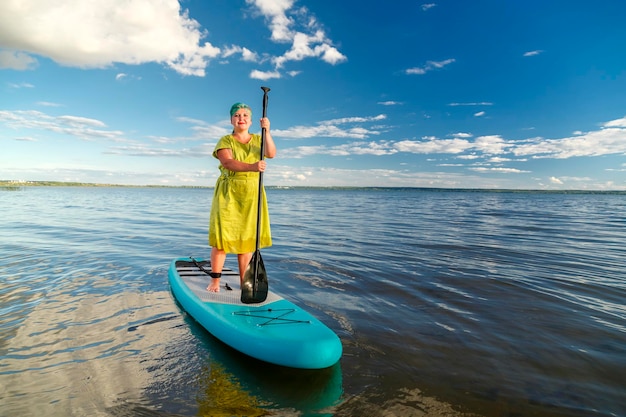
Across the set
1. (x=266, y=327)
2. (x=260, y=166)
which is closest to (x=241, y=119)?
(x=260, y=166)

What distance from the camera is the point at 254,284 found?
15.6 feet

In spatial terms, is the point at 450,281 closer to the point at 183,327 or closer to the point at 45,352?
the point at 183,327

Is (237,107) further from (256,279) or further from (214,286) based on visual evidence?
(214,286)

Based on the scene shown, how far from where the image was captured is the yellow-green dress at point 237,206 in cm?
497

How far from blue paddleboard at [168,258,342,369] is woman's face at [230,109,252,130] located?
251cm

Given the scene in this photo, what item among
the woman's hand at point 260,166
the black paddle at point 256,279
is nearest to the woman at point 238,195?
the black paddle at point 256,279

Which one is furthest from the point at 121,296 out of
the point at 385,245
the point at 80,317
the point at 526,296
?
the point at 385,245

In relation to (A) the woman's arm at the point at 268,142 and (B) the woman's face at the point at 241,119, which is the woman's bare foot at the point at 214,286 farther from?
(B) the woman's face at the point at 241,119

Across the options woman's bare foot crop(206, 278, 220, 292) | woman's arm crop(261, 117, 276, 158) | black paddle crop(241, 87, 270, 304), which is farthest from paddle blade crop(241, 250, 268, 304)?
woman's arm crop(261, 117, 276, 158)

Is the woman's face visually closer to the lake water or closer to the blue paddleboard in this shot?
the blue paddleboard

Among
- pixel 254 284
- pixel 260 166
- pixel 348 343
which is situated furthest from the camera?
pixel 254 284

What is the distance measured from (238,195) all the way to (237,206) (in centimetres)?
17

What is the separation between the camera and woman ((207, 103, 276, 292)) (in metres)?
4.97

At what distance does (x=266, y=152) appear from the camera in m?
5.01
